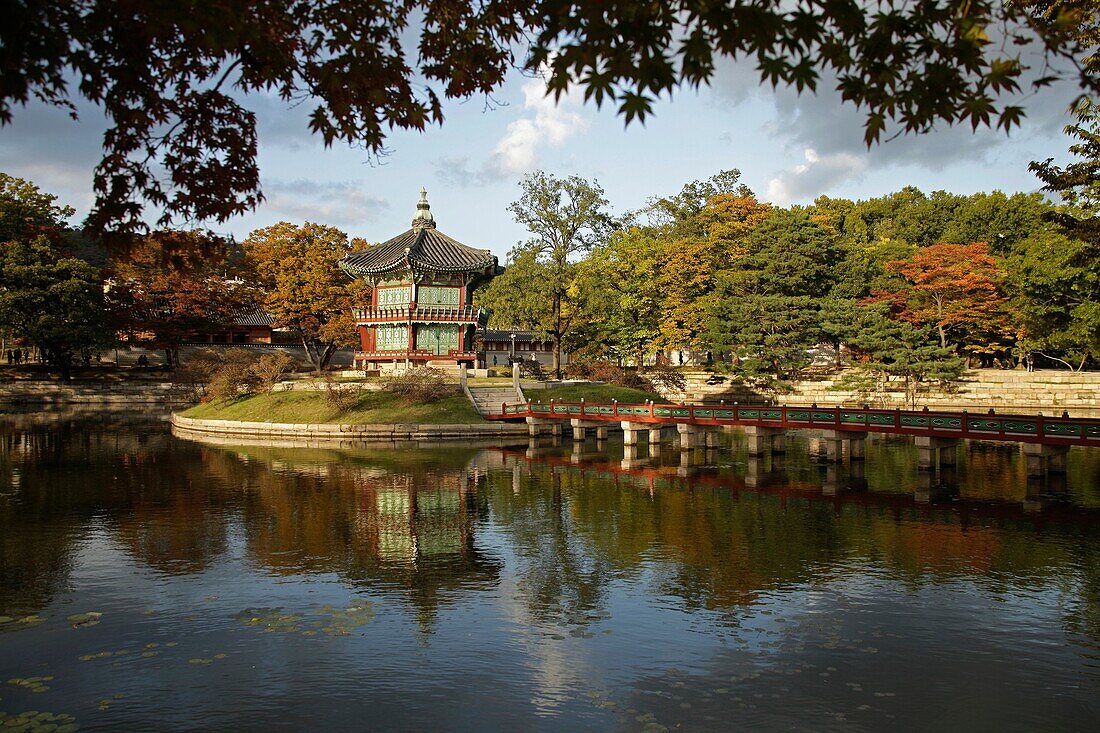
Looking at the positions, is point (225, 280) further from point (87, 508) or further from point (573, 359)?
point (87, 508)

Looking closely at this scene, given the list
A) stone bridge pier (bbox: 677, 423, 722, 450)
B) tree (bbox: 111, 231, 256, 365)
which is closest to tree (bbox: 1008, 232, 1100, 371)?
stone bridge pier (bbox: 677, 423, 722, 450)

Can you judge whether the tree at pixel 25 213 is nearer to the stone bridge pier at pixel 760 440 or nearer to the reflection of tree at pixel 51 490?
the reflection of tree at pixel 51 490

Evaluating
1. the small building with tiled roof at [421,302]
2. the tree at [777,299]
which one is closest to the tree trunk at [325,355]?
the small building with tiled roof at [421,302]

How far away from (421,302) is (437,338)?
114 inches

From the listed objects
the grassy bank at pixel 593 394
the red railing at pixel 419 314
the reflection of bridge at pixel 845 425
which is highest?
the red railing at pixel 419 314

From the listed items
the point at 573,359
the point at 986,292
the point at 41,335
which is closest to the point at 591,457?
Answer: the point at 573,359

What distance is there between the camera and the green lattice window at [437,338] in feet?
188

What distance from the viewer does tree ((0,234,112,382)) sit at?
57.5 metres

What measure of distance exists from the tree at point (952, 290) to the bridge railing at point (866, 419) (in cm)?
2167

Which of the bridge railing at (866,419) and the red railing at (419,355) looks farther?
the red railing at (419,355)

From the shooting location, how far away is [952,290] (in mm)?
A: 53281

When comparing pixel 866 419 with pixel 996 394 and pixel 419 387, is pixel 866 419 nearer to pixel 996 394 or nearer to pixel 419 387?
pixel 419 387

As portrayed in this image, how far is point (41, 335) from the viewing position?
192ft

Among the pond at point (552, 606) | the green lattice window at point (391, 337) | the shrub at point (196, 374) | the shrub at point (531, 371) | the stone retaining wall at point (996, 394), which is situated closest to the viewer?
the pond at point (552, 606)
